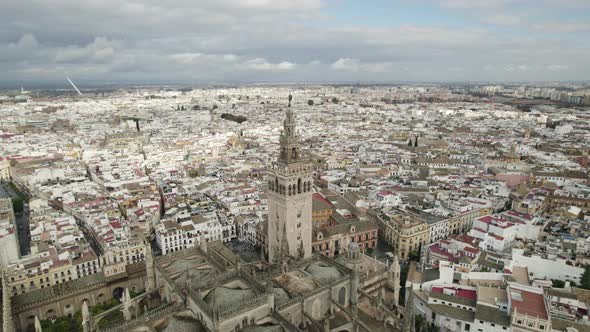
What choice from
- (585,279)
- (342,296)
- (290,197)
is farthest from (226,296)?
(585,279)

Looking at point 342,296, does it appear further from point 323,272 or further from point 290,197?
point 290,197

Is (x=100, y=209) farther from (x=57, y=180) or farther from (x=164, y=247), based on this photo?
(x=57, y=180)

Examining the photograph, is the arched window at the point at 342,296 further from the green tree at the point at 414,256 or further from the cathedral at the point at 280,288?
the green tree at the point at 414,256

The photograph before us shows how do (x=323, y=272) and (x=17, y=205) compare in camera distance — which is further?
(x=17, y=205)

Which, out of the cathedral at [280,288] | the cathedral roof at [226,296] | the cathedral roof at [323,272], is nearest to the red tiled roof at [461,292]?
the cathedral at [280,288]

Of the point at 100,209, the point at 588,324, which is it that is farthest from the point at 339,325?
the point at 100,209

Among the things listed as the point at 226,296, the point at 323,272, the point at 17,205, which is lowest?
the point at 17,205
